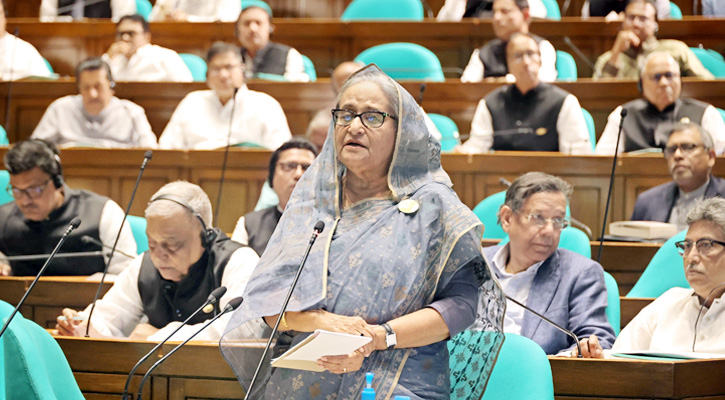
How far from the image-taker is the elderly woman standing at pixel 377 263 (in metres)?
1.80

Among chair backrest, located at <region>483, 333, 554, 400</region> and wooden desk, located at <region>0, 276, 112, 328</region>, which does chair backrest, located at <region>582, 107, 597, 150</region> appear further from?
chair backrest, located at <region>483, 333, 554, 400</region>

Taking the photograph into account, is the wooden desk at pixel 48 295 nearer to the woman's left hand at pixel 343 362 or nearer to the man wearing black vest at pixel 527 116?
the woman's left hand at pixel 343 362

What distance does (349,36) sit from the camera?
5910 mm

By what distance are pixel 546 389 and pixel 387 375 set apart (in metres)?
0.37

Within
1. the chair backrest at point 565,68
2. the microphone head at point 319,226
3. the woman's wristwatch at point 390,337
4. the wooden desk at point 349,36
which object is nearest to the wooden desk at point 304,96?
the chair backrest at point 565,68

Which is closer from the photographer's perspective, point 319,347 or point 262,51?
point 319,347

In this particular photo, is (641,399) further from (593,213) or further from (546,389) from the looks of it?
(593,213)

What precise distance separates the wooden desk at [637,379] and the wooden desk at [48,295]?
Answer: 5.59ft

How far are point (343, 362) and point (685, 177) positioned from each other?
8.54 ft

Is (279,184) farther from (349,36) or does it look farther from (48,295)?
(349,36)

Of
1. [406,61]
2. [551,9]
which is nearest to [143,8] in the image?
[406,61]

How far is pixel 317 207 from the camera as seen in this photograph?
196 cm

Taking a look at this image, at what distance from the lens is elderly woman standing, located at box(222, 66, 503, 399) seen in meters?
1.80

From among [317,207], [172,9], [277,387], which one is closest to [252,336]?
[277,387]
